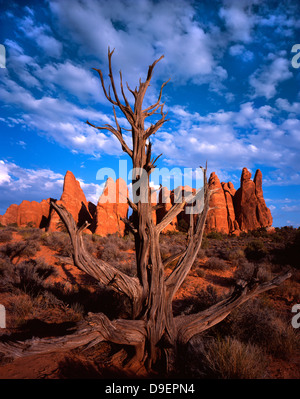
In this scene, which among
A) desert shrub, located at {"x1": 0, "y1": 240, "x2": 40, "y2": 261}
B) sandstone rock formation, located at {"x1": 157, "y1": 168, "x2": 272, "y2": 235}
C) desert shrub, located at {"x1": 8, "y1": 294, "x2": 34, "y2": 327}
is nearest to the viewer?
desert shrub, located at {"x1": 8, "y1": 294, "x2": 34, "y2": 327}

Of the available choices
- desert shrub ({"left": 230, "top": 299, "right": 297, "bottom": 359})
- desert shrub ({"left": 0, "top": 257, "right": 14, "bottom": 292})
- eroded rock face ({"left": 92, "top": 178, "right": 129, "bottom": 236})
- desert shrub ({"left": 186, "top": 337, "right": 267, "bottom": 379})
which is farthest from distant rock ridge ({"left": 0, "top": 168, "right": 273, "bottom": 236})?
desert shrub ({"left": 186, "top": 337, "right": 267, "bottom": 379})

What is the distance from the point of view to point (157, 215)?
36.7m

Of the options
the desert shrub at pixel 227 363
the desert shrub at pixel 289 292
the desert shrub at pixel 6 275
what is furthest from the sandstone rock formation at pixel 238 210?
the desert shrub at pixel 227 363

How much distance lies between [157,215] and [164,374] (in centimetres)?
3376

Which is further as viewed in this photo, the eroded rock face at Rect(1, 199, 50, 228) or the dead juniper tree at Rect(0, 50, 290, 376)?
the eroded rock face at Rect(1, 199, 50, 228)

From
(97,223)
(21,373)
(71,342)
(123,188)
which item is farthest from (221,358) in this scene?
(123,188)

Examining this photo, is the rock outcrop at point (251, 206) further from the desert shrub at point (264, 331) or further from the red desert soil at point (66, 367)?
the red desert soil at point (66, 367)

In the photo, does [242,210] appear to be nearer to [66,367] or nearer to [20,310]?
[20,310]

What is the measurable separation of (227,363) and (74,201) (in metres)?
31.8

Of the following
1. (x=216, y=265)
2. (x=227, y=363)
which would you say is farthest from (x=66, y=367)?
(x=216, y=265)

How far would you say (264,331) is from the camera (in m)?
3.85

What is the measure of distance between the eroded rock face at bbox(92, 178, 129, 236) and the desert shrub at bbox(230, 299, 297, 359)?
21729 mm

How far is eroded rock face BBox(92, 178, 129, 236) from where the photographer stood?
86.8ft

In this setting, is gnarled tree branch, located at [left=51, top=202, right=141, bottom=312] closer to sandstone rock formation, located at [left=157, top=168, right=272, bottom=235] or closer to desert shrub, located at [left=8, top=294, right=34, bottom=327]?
desert shrub, located at [left=8, top=294, right=34, bottom=327]
